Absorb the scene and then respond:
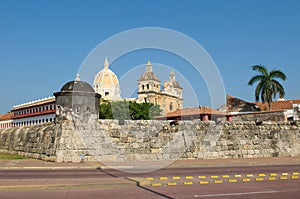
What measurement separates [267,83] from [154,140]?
26.2m

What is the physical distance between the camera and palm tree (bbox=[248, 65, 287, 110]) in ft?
131

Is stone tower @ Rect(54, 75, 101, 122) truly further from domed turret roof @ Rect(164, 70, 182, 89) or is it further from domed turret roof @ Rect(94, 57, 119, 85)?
domed turret roof @ Rect(164, 70, 182, 89)

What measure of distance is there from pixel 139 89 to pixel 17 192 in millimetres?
95779

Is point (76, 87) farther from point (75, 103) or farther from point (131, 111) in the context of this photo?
point (131, 111)

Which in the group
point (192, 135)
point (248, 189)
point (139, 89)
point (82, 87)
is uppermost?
point (139, 89)

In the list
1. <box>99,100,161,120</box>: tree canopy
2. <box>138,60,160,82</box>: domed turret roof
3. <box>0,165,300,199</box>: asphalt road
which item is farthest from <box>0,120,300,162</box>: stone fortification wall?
<box>138,60,160,82</box>: domed turret roof

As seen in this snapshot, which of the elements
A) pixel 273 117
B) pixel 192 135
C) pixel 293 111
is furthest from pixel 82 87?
pixel 293 111

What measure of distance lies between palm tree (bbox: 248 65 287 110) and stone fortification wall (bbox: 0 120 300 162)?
1860 cm

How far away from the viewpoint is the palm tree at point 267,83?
131 feet

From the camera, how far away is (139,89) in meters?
104

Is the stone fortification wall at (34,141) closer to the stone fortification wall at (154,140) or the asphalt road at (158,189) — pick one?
the stone fortification wall at (154,140)

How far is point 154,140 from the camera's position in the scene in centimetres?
1811

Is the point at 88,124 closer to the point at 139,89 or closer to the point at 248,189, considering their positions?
the point at 248,189

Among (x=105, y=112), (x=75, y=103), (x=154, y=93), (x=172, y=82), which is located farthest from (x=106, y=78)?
(x=75, y=103)
